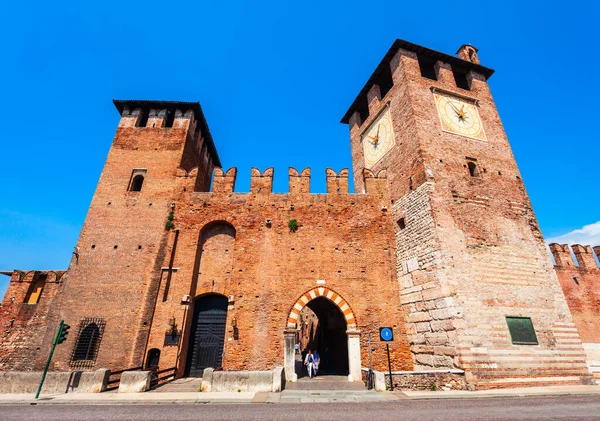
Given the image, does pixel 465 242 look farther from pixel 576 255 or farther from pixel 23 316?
pixel 23 316

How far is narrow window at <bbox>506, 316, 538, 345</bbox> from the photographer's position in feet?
37.6

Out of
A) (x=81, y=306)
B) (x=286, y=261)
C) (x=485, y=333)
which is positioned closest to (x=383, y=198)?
(x=286, y=261)

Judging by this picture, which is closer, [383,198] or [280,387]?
[280,387]

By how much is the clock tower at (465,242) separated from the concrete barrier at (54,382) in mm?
12358

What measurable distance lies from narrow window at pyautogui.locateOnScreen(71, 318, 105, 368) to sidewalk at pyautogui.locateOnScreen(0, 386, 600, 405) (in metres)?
3.20

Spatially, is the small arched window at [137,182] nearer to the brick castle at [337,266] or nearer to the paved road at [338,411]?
the brick castle at [337,266]

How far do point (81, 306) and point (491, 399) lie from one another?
16631 mm

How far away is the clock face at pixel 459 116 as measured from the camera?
53.2 feet

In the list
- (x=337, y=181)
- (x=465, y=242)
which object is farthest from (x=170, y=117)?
(x=465, y=242)

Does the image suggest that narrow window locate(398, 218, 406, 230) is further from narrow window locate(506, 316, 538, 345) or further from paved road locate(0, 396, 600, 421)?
paved road locate(0, 396, 600, 421)

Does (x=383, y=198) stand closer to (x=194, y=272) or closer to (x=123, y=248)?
(x=194, y=272)

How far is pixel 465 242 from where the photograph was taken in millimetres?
12789

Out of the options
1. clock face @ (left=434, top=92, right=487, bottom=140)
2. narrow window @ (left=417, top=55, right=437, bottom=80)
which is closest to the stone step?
clock face @ (left=434, top=92, right=487, bottom=140)

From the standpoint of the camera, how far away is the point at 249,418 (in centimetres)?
658
